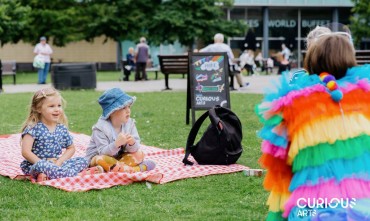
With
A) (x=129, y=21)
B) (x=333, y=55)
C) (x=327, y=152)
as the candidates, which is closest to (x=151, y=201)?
(x=327, y=152)

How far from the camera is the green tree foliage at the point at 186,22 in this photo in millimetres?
43969

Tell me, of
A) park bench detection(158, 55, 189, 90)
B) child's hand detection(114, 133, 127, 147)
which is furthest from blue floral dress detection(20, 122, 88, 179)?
park bench detection(158, 55, 189, 90)

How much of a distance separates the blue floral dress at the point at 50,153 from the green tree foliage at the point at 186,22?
118ft

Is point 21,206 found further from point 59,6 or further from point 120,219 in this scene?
point 59,6

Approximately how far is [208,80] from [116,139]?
450 centimetres

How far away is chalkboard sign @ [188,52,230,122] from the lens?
11.7 metres

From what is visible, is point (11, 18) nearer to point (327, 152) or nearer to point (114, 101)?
point (114, 101)

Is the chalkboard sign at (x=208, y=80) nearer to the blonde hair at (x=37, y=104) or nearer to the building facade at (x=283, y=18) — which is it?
the blonde hair at (x=37, y=104)

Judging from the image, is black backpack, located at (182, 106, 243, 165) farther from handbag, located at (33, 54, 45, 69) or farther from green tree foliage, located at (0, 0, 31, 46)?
green tree foliage, located at (0, 0, 31, 46)

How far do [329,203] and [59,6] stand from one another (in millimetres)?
44141

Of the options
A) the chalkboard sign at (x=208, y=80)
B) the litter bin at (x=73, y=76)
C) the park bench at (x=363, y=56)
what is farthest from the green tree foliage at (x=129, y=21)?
the chalkboard sign at (x=208, y=80)

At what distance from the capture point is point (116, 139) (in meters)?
7.46

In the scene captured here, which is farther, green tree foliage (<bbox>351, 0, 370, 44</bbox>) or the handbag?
green tree foliage (<bbox>351, 0, 370, 44</bbox>)

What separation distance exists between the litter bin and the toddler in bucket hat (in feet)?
53.8
